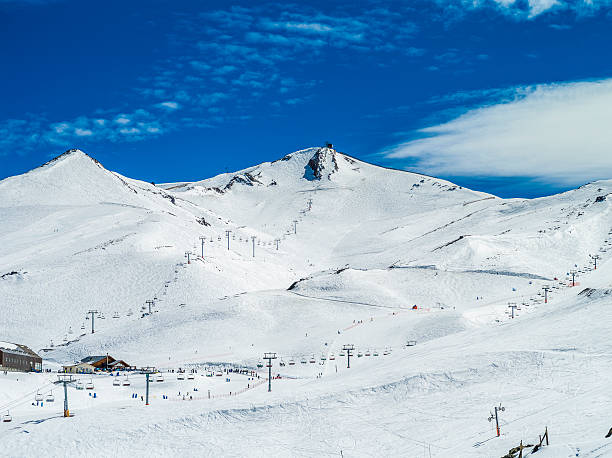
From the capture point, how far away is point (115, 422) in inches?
1871

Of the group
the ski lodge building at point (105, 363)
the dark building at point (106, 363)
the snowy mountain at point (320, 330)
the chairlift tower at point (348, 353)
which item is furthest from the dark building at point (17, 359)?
the chairlift tower at point (348, 353)

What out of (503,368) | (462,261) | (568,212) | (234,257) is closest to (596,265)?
(462,261)

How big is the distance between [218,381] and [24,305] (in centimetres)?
5843

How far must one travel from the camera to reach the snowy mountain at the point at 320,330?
42.0m

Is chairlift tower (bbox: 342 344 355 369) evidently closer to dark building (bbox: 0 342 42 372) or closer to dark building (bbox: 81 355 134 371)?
dark building (bbox: 81 355 134 371)

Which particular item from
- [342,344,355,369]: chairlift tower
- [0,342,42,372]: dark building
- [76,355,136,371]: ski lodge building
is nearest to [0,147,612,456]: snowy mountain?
[342,344,355,369]: chairlift tower

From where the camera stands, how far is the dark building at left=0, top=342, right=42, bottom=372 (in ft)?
250

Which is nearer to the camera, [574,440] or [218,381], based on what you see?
[574,440]

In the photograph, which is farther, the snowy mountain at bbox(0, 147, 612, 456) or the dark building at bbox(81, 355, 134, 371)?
the dark building at bbox(81, 355, 134, 371)

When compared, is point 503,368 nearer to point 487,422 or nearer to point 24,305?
point 487,422

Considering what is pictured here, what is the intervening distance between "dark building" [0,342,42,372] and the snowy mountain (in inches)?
298

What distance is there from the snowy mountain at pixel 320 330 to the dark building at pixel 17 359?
758cm

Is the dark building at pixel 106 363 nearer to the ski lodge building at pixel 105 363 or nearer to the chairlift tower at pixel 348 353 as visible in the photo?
the ski lodge building at pixel 105 363

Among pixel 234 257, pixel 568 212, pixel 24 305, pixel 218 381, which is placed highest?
pixel 568 212
